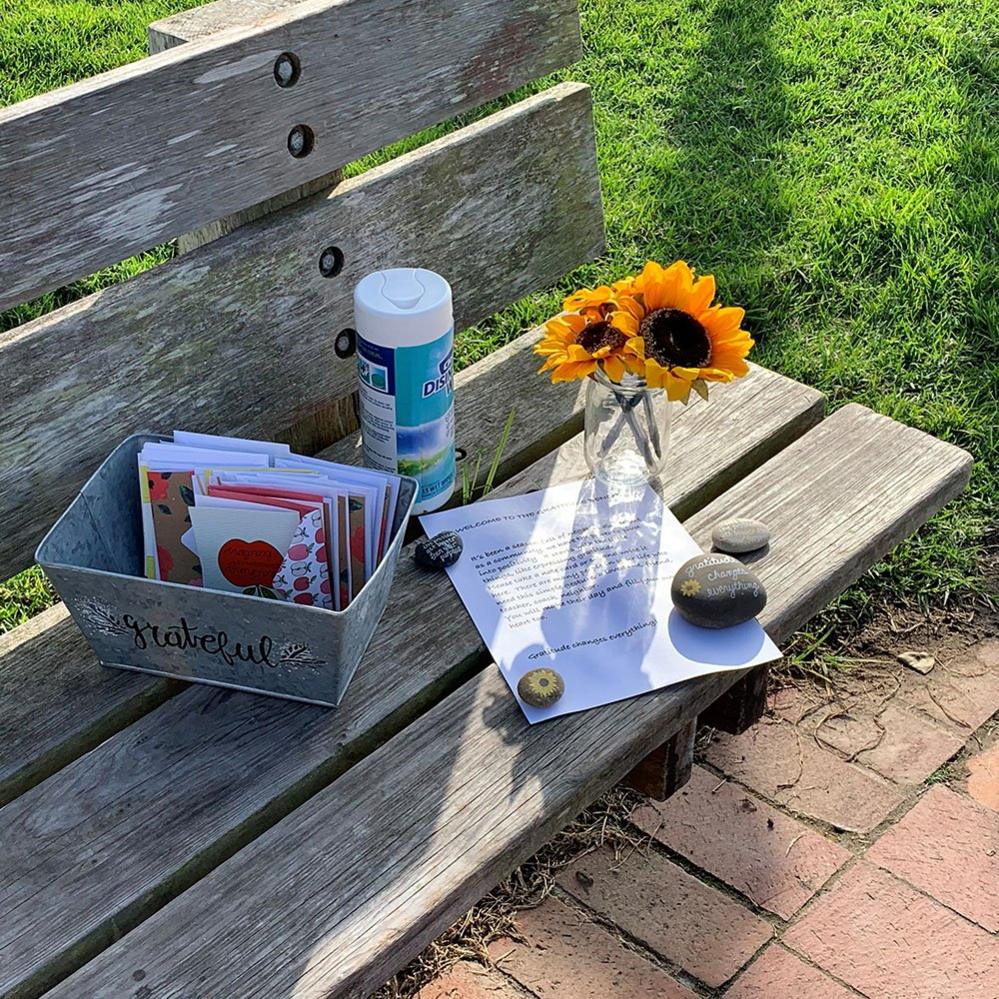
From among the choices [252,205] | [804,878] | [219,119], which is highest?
[219,119]

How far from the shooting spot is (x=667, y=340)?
1543 mm

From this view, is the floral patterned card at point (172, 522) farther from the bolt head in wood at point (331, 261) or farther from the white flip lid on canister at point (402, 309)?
the bolt head in wood at point (331, 261)

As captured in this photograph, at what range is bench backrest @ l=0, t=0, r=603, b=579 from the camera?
4.69 feet

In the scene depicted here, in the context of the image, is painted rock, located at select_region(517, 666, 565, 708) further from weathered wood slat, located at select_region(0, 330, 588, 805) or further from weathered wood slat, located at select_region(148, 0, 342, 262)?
weathered wood slat, located at select_region(148, 0, 342, 262)

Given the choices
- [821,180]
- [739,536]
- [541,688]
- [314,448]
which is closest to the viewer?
[541,688]

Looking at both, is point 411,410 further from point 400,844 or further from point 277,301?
point 400,844

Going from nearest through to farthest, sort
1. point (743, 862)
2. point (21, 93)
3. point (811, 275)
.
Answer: point (743, 862), point (811, 275), point (21, 93)

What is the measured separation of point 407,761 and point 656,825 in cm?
Answer: 79

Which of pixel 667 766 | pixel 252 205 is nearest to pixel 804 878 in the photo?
pixel 667 766

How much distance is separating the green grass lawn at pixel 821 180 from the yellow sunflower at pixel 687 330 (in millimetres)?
1019

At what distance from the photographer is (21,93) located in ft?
11.1

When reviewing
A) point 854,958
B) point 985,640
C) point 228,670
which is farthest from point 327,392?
point 985,640

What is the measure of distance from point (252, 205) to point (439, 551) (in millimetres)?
486

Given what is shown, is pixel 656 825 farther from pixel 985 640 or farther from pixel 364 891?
pixel 364 891
